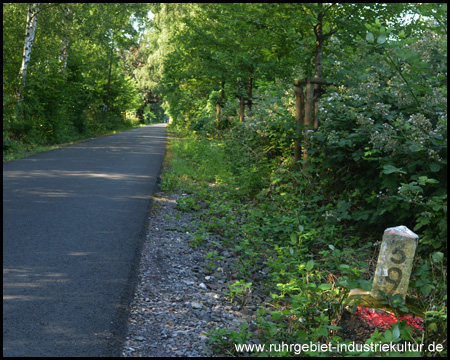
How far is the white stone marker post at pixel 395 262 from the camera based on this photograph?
12.2 ft

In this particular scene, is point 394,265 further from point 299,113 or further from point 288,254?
point 299,113

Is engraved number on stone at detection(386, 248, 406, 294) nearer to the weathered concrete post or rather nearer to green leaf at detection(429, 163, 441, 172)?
the weathered concrete post

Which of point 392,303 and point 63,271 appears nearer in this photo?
point 392,303

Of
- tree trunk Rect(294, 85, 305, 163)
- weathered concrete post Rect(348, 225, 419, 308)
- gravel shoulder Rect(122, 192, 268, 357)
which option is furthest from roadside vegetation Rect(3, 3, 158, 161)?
weathered concrete post Rect(348, 225, 419, 308)

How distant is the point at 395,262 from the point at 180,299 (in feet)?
6.57

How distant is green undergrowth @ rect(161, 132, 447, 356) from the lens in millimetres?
3479

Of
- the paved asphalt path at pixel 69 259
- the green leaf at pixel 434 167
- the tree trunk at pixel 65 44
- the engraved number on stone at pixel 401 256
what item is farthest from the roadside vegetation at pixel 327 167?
the tree trunk at pixel 65 44

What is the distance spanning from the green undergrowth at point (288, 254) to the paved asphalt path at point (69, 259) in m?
0.91

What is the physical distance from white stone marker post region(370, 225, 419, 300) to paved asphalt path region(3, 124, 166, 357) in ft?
7.45

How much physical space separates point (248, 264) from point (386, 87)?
3314mm

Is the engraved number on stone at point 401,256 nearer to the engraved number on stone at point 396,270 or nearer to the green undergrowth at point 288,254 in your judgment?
the engraved number on stone at point 396,270

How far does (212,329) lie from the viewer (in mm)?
3516

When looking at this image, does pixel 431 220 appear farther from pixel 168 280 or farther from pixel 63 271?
pixel 63 271

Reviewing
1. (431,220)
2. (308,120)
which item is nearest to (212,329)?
(431,220)
